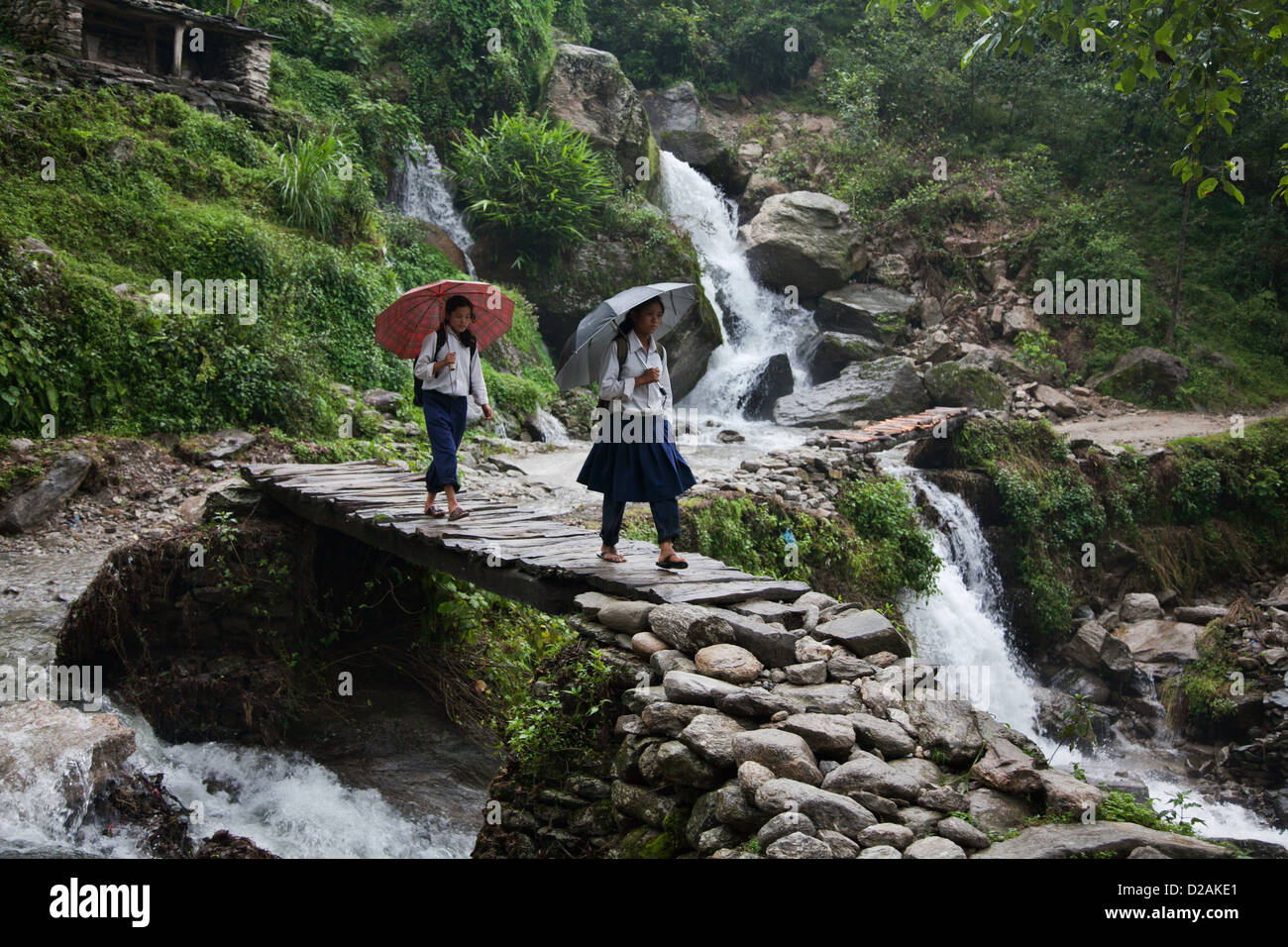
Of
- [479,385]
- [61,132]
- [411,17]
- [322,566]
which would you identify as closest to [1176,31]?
[479,385]

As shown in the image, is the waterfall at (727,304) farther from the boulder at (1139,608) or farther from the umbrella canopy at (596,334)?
the umbrella canopy at (596,334)

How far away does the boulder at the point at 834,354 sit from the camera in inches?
647

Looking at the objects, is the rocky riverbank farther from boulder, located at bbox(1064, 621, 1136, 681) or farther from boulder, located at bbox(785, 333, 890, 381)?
boulder, located at bbox(785, 333, 890, 381)

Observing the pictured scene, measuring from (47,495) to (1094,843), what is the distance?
26.3 ft

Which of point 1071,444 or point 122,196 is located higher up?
point 122,196

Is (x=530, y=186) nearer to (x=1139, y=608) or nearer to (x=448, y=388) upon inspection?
(x=448, y=388)

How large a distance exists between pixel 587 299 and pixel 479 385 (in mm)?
10191

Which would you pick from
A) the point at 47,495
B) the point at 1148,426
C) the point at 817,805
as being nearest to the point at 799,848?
the point at 817,805

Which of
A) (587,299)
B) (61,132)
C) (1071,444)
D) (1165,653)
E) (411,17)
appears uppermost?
(411,17)

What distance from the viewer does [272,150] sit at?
12.8 metres

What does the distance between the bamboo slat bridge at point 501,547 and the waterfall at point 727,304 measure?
9.37 m

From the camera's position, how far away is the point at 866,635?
405 cm

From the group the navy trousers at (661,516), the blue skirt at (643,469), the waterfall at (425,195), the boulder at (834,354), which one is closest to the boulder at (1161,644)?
the boulder at (834,354)

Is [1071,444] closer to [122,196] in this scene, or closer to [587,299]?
[587,299]
